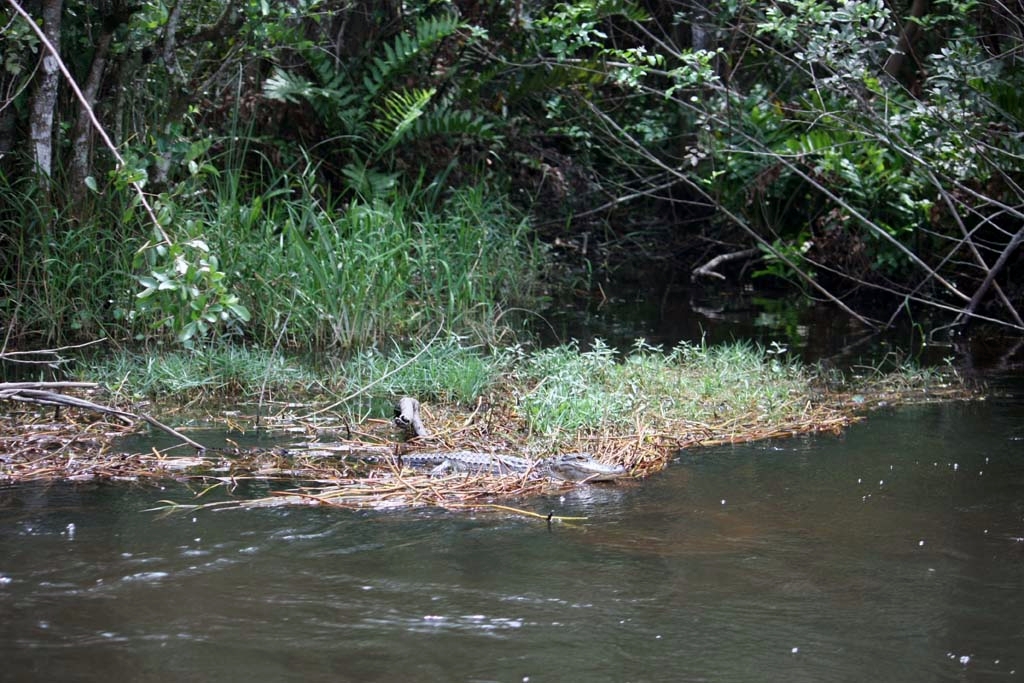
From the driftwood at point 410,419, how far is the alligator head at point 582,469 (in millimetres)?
787

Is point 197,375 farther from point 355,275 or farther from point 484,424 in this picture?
point 484,424

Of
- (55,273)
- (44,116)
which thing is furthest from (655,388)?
(44,116)

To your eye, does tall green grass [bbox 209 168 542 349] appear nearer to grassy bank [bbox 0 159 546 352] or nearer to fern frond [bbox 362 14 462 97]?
grassy bank [bbox 0 159 546 352]

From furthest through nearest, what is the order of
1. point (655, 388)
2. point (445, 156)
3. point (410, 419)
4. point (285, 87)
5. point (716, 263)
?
point (716, 263)
point (445, 156)
point (285, 87)
point (655, 388)
point (410, 419)

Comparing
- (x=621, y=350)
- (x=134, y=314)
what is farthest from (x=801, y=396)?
(x=134, y=314)

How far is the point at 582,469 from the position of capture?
14.3 feet

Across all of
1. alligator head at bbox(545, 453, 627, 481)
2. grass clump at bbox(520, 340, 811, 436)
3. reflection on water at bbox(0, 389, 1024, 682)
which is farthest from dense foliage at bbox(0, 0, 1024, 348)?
alligator head at bbox(545, 453, 627, 481)

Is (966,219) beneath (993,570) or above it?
above

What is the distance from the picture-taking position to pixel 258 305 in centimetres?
683

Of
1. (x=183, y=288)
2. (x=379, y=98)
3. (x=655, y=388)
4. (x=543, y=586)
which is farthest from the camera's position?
(x=379, y=98)

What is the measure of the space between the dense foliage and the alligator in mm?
1026

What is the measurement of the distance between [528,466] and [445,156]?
6028 millimetres

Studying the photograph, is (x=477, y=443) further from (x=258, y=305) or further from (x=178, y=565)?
(x=258, y=305)

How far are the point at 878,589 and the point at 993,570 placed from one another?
478mm
